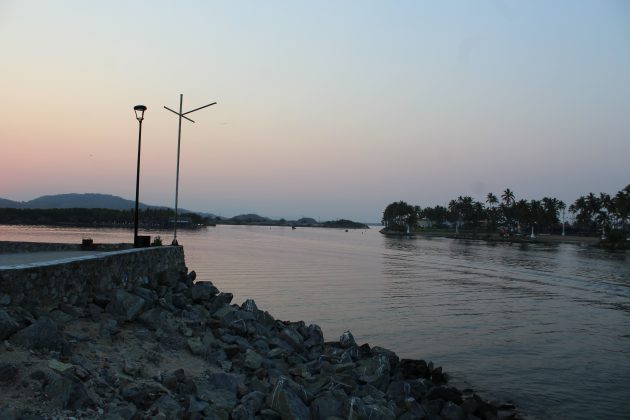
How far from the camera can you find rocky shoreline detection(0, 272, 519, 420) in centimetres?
702

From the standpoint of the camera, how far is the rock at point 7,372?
264 inches

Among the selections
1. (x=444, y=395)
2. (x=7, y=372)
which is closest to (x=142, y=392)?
(x=7, y=372)

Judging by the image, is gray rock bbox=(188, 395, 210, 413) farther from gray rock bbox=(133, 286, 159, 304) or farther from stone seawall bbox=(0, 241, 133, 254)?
stone seawall bbox=(0, 241, 133, 254)

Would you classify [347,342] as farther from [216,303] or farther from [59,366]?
[59,366]

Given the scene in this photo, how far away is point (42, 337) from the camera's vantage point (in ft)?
26.3

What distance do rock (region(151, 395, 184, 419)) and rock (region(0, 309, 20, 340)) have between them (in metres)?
2.56

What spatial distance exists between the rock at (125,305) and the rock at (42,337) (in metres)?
2.96

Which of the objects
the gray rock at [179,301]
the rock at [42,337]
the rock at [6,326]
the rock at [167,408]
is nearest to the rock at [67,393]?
the rock at [167,408]

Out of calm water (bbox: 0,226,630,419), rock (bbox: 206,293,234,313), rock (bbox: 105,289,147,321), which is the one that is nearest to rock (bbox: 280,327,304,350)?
rock (bbox: 206,293,234,313)

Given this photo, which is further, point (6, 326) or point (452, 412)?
point (452, 412)

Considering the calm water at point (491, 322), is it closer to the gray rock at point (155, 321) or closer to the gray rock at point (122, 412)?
the gray rock at point (155, 321)

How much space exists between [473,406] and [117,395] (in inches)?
306

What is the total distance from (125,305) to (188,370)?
8.83 ft

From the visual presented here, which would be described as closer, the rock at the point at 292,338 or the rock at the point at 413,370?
the rock at the point at 413,370
